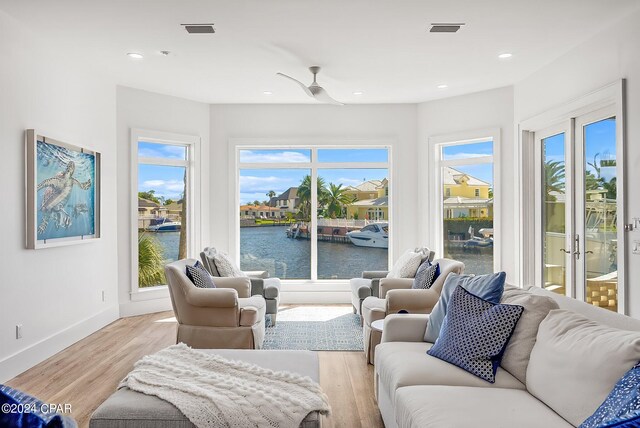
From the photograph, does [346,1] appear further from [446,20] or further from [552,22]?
[552,22]

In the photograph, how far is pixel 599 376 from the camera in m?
1.61

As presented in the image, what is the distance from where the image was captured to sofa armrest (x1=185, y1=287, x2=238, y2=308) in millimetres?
3910

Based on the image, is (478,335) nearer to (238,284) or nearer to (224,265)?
(238,284)

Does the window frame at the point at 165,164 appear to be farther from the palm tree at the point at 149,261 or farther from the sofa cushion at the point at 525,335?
the sofa cushion at the point at 525,335

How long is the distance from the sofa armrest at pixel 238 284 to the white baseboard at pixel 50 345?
1421 mm

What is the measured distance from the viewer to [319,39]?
13.0ft

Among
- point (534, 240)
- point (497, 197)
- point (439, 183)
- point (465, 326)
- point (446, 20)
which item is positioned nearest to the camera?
point (465, 326)

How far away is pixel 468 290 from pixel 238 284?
2589mm

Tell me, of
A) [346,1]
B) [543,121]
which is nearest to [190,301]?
[346,1]

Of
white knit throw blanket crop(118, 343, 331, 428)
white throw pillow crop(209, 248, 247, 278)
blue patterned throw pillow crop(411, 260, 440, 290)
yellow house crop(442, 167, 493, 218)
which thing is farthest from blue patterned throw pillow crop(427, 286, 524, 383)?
yellow house crop(442, 167, 493, 218)

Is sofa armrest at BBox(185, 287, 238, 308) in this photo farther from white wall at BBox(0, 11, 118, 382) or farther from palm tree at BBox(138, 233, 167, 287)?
palm tree at BBox(138, 233, 167, 287)

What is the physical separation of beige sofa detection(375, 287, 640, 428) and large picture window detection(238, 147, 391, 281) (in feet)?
13.2

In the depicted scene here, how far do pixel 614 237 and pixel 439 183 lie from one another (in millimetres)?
2757

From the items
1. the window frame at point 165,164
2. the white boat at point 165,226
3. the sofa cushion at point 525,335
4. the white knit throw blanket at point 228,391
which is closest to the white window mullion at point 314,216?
the window frame at point 165,164
